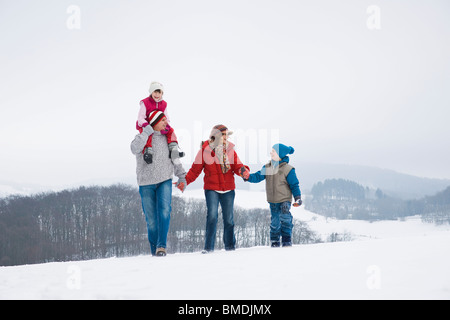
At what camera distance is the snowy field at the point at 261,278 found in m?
2.66

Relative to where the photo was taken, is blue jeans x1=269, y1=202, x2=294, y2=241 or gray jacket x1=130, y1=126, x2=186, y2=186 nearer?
gray jacket x1=130, y1=126, x2=186, y2=186

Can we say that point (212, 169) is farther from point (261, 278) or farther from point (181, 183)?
point (261, 278)

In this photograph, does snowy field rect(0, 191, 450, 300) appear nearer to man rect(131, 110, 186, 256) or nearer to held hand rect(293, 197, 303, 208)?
man rect(131, 110, 186, 256)

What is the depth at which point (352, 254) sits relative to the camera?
4.10 m

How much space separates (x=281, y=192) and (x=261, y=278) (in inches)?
128

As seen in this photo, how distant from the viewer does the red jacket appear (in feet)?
19.3

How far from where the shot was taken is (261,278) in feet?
10.1

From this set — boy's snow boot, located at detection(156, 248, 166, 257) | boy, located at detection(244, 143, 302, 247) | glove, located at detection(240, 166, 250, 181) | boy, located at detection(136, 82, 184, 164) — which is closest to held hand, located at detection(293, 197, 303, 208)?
boy, located at detection(244, 143, 302, 247)

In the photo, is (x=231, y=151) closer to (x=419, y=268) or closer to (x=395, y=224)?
(x=419, y=268)

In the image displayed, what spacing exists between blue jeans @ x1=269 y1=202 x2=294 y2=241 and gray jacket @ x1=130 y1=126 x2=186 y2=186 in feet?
6.58
